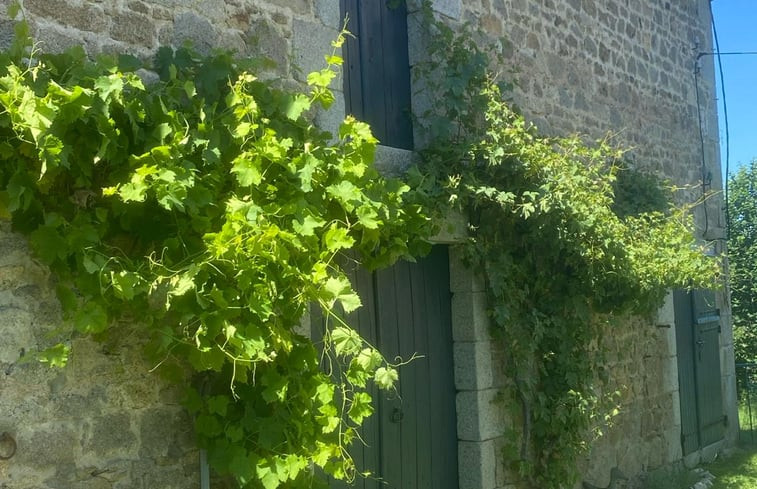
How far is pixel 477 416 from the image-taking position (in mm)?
5148

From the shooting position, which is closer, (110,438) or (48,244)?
(48,244)

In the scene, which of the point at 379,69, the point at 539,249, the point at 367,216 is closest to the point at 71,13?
the point at 367,216

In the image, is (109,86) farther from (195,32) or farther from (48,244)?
(195,32)

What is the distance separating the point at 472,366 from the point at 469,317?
0.30 metres

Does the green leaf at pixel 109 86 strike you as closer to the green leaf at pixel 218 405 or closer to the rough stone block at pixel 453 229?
the green leaf at pixel 218 405

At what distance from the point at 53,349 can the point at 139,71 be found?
1.16m

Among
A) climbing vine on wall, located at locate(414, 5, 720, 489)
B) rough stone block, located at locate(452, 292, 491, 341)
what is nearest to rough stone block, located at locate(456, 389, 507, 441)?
climbing vine on wall, located at locate(414, 5, 720, 489)

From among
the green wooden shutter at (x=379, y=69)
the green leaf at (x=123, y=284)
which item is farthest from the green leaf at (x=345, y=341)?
the green wooden shutter at (x=379, y=69)

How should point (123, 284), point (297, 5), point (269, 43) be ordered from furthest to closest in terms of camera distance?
1. point (297, 5)
2. point (269, 43)
3. point (123, 284)

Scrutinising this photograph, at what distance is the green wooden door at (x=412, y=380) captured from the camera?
4633 mm

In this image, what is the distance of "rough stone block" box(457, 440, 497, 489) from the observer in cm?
511

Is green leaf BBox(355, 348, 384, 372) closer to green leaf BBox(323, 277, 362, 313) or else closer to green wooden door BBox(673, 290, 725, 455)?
green leaf BBox(323, 277, 362, 313)

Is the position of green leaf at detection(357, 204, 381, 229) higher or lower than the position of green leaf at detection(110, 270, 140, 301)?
higher

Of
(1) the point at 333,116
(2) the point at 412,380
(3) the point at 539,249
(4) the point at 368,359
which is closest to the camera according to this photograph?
(4) the point at 368,359
